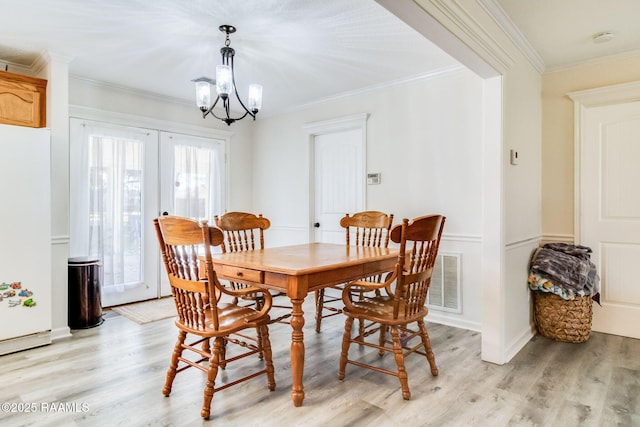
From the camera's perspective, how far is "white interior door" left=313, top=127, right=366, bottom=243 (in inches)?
169

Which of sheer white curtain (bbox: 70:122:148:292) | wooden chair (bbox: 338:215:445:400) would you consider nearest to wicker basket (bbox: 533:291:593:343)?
wooden chair (bbox: 338:215:445:400)

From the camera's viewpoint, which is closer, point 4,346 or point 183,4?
point 183,4

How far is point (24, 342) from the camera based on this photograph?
2902 millimetres

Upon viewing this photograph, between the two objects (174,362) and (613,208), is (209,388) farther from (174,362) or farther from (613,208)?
(613,208)

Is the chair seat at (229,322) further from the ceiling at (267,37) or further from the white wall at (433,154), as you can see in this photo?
the white wall at (433,154)

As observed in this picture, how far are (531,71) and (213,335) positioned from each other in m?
3.26

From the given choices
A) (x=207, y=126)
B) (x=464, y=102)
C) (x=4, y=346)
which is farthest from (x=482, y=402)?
(x=207, y=126)

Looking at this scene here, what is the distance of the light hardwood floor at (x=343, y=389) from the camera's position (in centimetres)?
193

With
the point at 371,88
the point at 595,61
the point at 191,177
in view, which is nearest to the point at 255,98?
the point at 371,88

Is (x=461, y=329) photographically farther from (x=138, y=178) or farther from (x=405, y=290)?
(x=138, y=178)

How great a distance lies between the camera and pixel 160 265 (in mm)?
4496

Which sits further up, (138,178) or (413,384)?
(138,178)

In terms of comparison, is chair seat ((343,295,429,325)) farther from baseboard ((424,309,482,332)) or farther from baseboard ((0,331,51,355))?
baseboard ((0,331,51,355))

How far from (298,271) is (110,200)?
3082 millimetres
